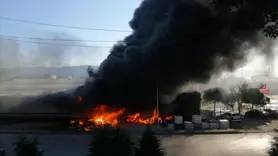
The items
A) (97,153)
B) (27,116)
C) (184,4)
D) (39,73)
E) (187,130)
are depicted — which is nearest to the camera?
(97,153)

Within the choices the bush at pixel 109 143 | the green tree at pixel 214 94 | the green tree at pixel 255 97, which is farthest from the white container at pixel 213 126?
A: the bush at pixel 109 143

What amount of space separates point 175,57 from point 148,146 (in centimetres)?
2304

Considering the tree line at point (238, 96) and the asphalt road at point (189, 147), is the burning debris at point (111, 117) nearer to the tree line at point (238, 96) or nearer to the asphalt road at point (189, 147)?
the asphalt road at point (189, 147)

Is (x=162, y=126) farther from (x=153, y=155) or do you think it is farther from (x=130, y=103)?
(x=153, y=155)

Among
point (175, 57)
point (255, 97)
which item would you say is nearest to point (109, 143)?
point (175, 57)

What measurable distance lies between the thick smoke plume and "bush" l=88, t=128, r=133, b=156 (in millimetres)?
21210

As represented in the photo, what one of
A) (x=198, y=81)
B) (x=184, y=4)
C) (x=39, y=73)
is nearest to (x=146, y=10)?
(x=184, y=4)

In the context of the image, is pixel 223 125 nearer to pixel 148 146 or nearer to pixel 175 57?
pixel 175 57

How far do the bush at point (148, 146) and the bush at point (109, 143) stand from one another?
31 cm

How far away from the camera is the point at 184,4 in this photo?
31.8 metres

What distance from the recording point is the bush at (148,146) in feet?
31.7

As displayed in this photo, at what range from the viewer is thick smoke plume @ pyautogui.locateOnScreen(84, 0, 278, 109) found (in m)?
30.7

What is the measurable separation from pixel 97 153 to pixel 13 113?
32.3m

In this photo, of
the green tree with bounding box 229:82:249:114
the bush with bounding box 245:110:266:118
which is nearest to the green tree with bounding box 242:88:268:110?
the green tree with bounding box 229:82:249:114
